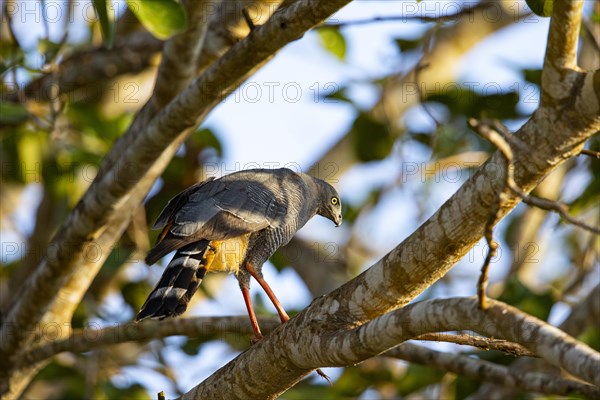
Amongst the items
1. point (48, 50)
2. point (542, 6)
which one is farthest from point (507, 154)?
point (48, 50)

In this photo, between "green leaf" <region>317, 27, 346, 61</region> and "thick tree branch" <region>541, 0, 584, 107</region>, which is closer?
"thick tree branch" <region>541, 0, 584, 107</region>

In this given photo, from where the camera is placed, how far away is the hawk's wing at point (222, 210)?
4.29 m

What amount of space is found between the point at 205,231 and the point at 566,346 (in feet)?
7.74

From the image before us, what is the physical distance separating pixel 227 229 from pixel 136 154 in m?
0.70

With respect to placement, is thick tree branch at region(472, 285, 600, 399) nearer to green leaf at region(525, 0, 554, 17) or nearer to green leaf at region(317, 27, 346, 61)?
green leaf at region(317, 27, 346, 61)

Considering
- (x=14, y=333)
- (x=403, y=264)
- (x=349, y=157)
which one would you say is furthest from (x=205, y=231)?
(x=349, y=157)

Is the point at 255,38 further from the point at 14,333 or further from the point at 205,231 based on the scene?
the point at 14,333

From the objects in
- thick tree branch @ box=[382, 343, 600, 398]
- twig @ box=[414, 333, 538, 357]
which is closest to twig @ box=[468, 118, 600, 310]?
twig @ box=[414, 333, 538, 357]

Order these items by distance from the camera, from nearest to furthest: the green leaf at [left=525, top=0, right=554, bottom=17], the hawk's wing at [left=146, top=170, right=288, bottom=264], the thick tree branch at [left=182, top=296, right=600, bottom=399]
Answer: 1. the thick tree branch at [left=182, top=296, right=600, bottom=399]
2. the green leaf at [left=525, top=0, right=554, bottom=17]
3. the hawk's wing at [left=146, top=170, right=288, bottom=264]

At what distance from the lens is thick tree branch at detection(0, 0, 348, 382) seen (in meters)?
4.13

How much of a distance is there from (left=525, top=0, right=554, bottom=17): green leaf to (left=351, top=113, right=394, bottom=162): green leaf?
144 inches

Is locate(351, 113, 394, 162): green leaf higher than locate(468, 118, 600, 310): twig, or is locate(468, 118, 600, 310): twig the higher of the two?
locate(468, 118, 600, 310): twig

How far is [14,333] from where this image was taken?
5.31 metres

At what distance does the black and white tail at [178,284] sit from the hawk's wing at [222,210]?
0.09 metres
